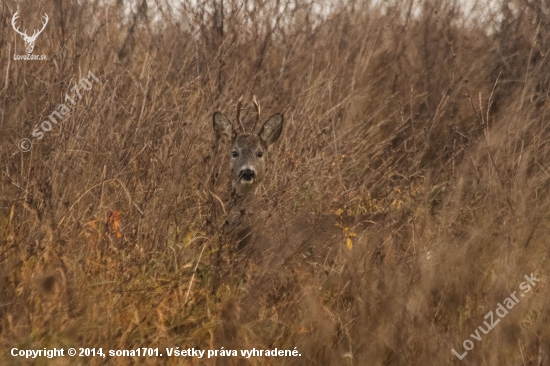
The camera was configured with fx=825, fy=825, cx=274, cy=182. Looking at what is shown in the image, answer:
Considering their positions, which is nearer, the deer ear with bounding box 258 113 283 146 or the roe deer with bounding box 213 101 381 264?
the roe deer with bounding box 213 101 381 264

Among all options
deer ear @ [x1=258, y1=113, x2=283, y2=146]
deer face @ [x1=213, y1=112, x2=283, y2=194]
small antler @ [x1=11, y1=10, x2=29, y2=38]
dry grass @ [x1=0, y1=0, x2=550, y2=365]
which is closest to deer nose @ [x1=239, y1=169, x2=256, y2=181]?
deer face @ [x1=213, y1=112, x2=283, y2=194]

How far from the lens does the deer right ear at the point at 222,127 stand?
539 cm

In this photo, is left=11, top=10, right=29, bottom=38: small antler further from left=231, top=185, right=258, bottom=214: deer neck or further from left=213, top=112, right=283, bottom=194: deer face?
left=231, top=185, right=258, bottom=214: deer neck

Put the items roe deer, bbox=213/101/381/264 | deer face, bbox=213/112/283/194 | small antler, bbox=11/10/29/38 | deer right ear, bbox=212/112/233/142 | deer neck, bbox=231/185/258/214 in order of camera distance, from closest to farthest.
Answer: roe deer, bbox=213/101/381/264
small antler, bbox=11/10/29/38
deer neck, bbox=231/185/258/214
deer face, bbox=213/112/283/194
deer right ear, bbox=212/112/233/142

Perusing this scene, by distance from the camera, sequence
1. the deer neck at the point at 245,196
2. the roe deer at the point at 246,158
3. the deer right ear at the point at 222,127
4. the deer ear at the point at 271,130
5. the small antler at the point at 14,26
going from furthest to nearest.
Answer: the deer ear at the point at 271,130, the deer right ear at the point at 222,127, the deer neck at the point at 245,196, the roe deer at the point at 246,158, the small antler at the point at 14,26

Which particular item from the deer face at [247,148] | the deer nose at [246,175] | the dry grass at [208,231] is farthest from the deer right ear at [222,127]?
the deer nose at [246,175]

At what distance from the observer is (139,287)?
369cm

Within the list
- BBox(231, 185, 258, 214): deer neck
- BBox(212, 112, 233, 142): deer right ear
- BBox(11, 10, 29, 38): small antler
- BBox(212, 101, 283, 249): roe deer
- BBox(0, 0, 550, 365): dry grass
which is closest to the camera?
BBox(0, 0, 550, 365): dry grass

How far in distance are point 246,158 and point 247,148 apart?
4.7 inches

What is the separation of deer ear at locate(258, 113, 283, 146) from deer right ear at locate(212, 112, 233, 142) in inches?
9.1

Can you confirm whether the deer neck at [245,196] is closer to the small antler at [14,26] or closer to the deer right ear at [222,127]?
the deer right ear at [222,127]

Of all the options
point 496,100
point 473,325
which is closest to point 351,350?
point 473,325

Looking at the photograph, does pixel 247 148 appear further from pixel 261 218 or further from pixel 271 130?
pixel 261 218

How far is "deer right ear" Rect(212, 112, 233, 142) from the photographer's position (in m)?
5.39
